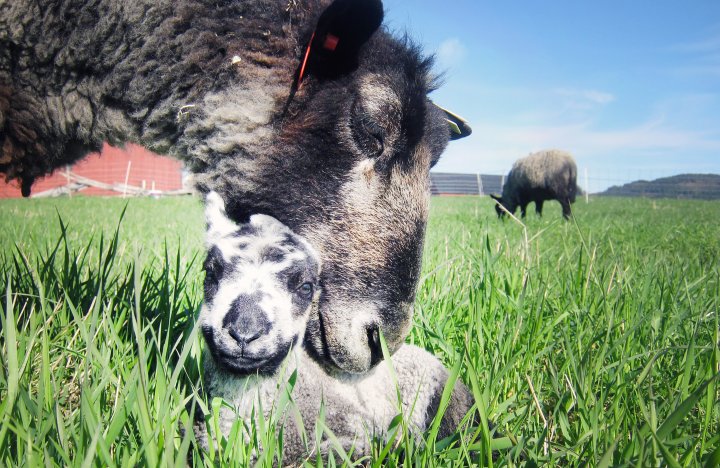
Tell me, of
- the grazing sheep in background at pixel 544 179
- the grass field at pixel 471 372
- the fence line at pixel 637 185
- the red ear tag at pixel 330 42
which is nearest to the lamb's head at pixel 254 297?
the grass field at pixel 471 372

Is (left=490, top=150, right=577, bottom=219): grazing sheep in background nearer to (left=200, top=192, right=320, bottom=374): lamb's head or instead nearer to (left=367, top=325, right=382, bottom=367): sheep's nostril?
(left=367, top=325, right=382, bottom=367): sheep's nostril

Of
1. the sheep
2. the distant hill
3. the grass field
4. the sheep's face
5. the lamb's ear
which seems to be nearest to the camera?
the grass field

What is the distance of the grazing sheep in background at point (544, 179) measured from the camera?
1786 cm

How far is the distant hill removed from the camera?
4394 cm

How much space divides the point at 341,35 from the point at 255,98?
1.58 ft

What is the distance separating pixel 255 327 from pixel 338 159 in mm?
1099

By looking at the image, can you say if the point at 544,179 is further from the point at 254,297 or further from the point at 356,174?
the point at 254,297

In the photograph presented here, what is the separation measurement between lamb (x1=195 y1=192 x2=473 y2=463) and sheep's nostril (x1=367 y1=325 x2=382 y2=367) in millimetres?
151

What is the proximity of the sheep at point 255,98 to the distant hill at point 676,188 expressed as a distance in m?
50.7

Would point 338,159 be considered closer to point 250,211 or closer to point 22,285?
point 250,211

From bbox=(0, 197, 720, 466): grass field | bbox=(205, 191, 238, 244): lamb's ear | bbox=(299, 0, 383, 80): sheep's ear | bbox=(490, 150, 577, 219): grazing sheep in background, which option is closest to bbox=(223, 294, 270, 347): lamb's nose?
bbox=(0, 197, 720, 466): grass field

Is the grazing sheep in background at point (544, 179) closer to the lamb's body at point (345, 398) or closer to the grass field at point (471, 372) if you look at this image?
the grass field at point (471, 372)

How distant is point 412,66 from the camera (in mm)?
2332

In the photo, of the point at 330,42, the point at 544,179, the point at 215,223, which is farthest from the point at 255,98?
the point at 544,179
